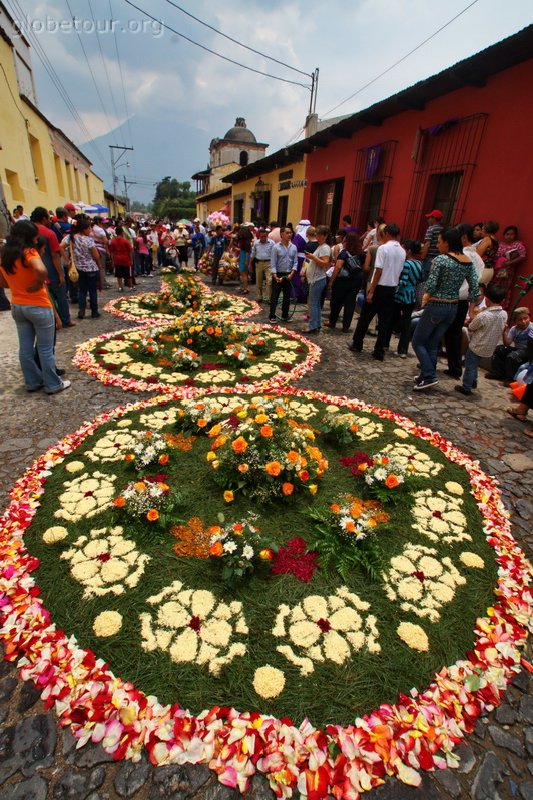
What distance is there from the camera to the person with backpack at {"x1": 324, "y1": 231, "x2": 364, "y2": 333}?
753 cm

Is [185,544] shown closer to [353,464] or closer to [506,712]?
[353,464]

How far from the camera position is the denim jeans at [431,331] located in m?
5.50

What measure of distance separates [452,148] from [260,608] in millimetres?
9573

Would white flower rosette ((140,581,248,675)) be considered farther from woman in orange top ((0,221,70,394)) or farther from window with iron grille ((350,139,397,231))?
window with iron grille ((350,139,397,231))

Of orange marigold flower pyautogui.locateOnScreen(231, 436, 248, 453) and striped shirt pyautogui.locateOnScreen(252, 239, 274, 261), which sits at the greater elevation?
striped shirt pyautogui.locateOnScreen(252, 239, 274, 261)

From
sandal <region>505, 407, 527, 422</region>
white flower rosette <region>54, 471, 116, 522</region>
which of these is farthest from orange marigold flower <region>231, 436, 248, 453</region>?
sandal <region>505, 407, 527, 422</region>

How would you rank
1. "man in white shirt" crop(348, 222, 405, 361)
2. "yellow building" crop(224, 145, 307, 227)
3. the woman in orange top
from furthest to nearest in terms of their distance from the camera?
"yellow building" crop(224, 145, 307, 227) < "man in white shirt" crop(348, 222, 405, 361) < the woman in orange top

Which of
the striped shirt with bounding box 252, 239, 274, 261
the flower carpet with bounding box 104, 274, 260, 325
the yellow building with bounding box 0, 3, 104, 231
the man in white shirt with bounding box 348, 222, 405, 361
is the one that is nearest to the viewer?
the man in white shirt with bounding box 348, 222, 405, 361

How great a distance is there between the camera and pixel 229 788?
5.84ft

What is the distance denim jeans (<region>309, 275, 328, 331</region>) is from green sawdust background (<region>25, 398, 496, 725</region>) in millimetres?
5140

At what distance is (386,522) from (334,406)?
2181mm

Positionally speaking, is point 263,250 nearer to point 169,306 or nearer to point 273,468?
point 169,306

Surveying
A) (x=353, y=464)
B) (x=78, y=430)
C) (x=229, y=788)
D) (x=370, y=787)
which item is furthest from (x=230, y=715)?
(x=78, y=430)

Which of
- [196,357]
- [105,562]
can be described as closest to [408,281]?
[196,357]
